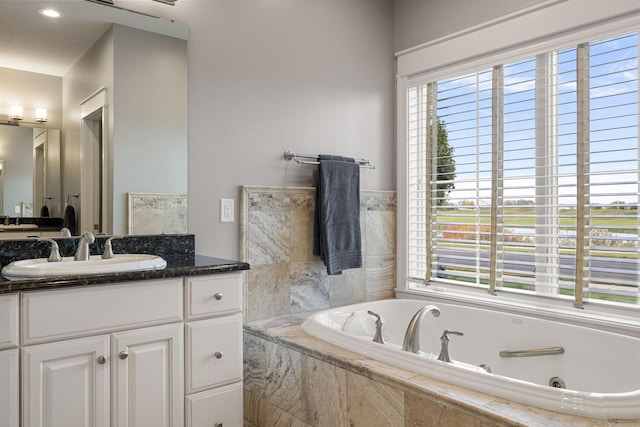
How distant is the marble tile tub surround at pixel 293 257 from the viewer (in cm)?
257

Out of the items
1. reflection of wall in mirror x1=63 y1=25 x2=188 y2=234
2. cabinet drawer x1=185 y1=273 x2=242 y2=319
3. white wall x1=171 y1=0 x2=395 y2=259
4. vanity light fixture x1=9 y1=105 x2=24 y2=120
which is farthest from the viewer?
white wall x1=171 y1=0 x2=395 y2=259

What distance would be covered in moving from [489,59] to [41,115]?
233 centimetres

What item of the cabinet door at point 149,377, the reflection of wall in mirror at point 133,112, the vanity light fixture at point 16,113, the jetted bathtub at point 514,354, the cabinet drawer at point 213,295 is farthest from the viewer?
the reflection of wall in mirror at point 133,112

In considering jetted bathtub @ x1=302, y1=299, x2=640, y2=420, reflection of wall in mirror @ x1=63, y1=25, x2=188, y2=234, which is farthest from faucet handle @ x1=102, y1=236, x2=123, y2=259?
jetted bathtub @ x1=302, y1=299, x2=640, y2=420

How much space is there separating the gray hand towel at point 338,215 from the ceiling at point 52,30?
4.06 feet

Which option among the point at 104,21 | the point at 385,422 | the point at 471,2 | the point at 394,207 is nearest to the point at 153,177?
the point at 104,21

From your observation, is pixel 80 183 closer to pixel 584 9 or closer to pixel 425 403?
pixel 425 403

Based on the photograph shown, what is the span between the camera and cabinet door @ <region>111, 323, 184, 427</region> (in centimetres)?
168

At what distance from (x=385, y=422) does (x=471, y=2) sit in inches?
94.3

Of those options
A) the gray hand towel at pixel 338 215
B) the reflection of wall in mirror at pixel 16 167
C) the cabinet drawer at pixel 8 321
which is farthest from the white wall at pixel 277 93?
the cabinet drawer at pixel 8 321

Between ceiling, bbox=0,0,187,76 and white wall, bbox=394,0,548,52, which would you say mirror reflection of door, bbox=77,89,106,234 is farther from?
white wall, bbox=394,0,548,52

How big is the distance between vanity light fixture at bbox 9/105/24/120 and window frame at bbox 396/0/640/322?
7.19 feet

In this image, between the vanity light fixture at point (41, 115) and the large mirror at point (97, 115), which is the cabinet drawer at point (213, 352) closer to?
the large mirror at point (97, 115)

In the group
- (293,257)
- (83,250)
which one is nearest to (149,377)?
(83,250)
